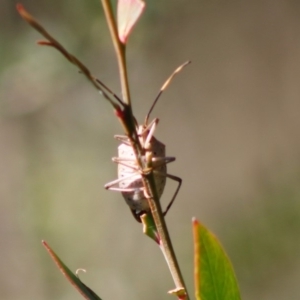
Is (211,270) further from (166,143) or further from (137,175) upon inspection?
(166,143)

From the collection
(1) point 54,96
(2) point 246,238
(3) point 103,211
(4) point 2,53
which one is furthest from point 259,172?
(4) point 2,53

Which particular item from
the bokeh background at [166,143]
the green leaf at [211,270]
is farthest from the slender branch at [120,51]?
the bokeh background at [166,143]

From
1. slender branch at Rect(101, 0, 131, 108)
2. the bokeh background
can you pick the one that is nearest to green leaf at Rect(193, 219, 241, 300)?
Result: slender branch at Rect(101, 0, 131, 108)

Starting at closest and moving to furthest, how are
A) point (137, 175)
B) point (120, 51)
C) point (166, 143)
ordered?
point (120, 51) < point (137, 175) < point (166, 143)

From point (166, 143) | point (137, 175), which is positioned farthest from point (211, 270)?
point (166, 143)

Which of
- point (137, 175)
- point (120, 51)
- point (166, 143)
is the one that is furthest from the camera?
point (166, 143)

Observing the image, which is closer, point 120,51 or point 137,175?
point 120,51
